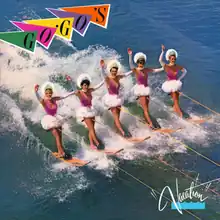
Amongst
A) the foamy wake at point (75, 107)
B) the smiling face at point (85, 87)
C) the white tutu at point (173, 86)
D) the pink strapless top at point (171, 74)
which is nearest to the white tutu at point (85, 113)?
the smiling face at point (85, 87)

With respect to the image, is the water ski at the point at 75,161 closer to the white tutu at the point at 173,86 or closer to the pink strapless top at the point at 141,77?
the pink strapless top at the point at 141,77

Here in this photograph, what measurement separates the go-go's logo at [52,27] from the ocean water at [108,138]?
1678 millimetres

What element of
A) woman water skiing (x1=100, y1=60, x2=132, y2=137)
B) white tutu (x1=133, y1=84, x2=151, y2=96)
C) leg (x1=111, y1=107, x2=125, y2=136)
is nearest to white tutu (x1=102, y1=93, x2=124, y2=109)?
woman water skiing (x1=100, y1=60, x2=132, y2=137)

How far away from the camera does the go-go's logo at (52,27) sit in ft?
29.8

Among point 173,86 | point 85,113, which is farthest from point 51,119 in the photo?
point 173,86

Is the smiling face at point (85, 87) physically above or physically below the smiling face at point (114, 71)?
below

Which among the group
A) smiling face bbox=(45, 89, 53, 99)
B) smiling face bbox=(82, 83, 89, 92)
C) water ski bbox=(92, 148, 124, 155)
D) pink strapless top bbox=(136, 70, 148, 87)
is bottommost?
water ski bbox=(92, 148, 124, 155)

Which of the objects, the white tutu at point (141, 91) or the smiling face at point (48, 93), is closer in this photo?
the smiling face at point (48, 93)

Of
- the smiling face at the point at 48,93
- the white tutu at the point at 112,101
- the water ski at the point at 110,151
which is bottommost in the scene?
the water ski at the point at 110,151

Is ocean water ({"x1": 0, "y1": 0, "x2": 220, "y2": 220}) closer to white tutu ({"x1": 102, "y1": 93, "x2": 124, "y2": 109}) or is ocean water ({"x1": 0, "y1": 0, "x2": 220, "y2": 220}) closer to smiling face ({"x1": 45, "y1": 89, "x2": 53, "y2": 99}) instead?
white tutu ({"x1": 102, "y1": 93, "x2": 124, "y2": 109})

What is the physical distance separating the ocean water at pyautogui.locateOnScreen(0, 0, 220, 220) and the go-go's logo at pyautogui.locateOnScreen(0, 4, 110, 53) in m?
1.68

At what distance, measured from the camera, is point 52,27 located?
31.9 ft

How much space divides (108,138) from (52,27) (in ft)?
9.36

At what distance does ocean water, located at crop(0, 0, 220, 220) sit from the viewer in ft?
25.8
